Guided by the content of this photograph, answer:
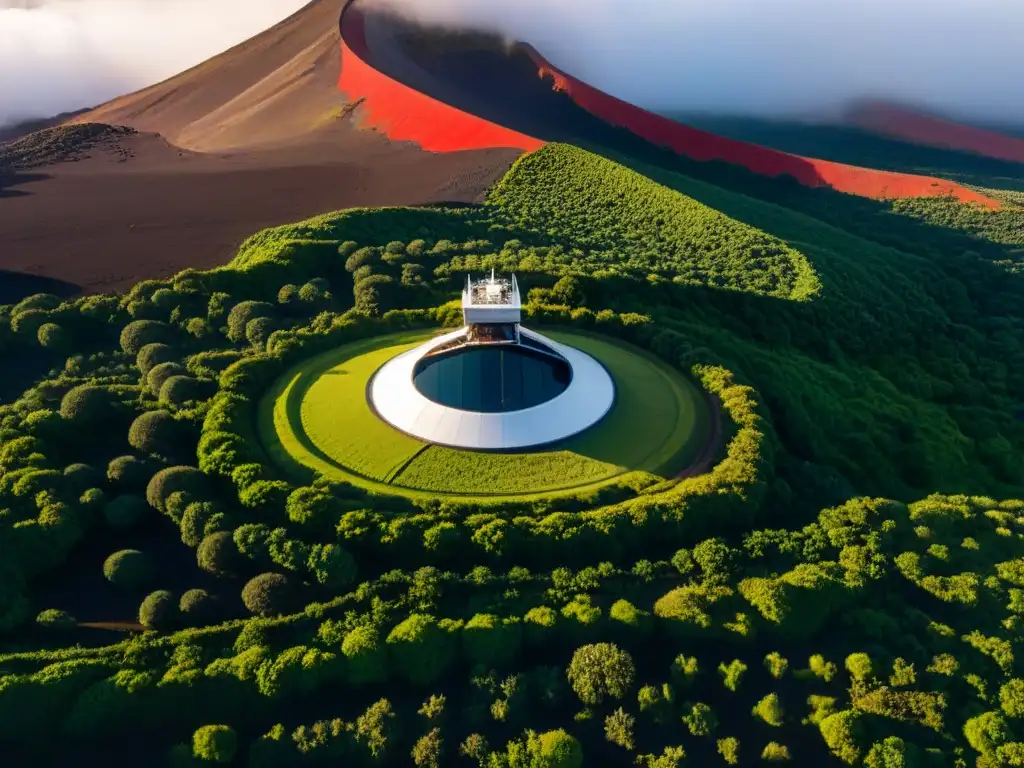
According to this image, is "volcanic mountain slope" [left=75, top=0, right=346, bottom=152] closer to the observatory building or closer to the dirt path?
the observatory building

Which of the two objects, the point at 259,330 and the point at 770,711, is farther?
the point at 259,330

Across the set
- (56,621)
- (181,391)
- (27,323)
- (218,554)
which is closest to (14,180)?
(27,323)

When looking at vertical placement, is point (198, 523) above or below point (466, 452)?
below

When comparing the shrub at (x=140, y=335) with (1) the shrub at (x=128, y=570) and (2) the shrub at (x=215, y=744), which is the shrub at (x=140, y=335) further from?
(2) the shrub at (x=215, y=744)

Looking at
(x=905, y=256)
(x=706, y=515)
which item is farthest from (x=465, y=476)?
(x=905, y=256)

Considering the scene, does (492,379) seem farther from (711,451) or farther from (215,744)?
(215,744)
